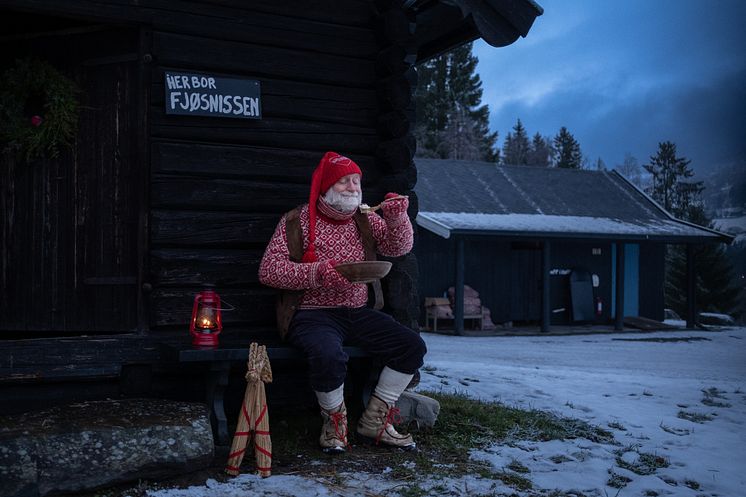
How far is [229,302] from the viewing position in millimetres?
4801

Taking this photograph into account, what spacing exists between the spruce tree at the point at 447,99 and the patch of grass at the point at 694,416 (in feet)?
96.0

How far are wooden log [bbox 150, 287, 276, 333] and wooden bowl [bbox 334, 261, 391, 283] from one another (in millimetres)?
955

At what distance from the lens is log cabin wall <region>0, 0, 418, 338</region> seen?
4.61 meters

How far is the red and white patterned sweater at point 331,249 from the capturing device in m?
4.29

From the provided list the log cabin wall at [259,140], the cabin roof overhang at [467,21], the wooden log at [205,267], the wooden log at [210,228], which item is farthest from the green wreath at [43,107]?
the cabin roof overhang at [467,21]

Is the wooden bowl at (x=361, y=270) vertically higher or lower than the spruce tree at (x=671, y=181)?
lower

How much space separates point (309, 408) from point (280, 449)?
795 millimetres

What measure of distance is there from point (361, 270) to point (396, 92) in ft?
5.28

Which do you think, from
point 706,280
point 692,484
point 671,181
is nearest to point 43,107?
point 692,484

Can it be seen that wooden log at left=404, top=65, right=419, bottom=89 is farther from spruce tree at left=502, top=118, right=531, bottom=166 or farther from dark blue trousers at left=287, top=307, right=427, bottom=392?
spruce tree at left=502, top=118, right=531, bottom=166

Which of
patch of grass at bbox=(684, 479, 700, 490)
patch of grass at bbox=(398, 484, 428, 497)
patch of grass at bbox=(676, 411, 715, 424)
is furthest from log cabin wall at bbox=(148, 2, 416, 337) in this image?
patch of grass at bbox=(676, 411, 715, 424)

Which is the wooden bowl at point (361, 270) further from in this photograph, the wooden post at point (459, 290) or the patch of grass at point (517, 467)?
the wooden post at point (459, 290)

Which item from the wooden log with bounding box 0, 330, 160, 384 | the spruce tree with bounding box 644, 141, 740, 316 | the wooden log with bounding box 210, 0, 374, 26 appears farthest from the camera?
the spruce tree with bounding box 644, 141, 740, 316

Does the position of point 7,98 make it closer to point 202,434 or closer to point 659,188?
point 202,434
